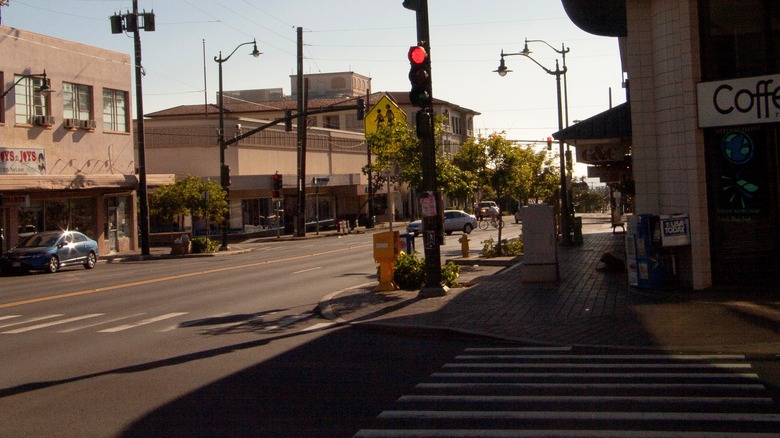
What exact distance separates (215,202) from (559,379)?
36714 mm

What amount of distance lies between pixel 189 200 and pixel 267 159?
20.6 metres

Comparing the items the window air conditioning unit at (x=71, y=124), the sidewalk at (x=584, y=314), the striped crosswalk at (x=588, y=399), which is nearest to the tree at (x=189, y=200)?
the window air conditioning unit at (x=71, y=124)

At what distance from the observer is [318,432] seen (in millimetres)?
7016

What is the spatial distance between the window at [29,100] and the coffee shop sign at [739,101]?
28.7 metres

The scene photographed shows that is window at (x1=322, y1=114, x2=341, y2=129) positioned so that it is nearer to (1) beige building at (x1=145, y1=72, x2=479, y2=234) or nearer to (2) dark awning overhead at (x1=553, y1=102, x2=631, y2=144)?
(1) beige building at (x1=145, y1=72, x2=479, y2=234)

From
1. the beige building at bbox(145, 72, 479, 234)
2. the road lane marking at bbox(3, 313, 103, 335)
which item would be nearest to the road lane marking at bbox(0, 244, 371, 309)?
the road lane marking at bbox(3, 313, 103, 335)

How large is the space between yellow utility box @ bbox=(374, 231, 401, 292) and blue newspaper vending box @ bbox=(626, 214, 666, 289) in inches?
188

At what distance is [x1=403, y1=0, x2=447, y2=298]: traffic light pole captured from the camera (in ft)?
51.4

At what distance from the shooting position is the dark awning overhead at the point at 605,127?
19.9 meters

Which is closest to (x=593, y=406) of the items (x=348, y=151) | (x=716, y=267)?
(x=716, y=267)

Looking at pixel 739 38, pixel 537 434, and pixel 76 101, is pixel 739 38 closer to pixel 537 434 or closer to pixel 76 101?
pixel 537 434

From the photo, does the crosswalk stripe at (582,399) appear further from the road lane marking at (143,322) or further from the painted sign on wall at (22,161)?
the painted sign on wall at (22,161)

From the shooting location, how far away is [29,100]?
3619 centimetres

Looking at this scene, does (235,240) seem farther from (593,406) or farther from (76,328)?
(593,406)
